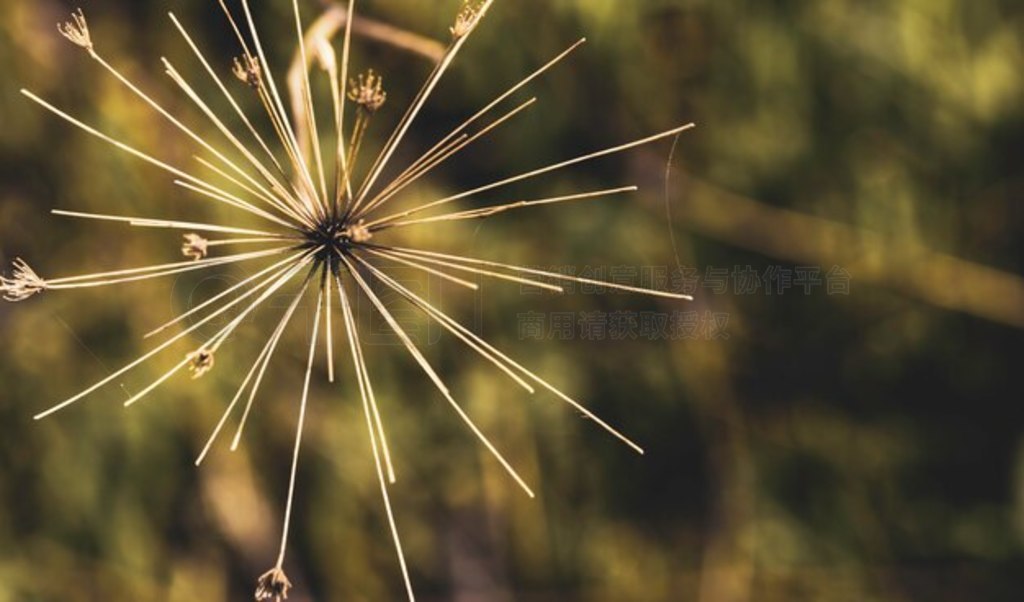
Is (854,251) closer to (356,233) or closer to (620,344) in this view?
(620,344)

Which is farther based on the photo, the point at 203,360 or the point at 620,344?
the point at 620,344

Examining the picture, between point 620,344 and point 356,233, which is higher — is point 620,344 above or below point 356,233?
below

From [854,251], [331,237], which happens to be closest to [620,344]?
[854,251]

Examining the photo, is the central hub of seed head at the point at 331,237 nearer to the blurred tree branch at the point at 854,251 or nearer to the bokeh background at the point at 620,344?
the bokeh background at the point at 620,344

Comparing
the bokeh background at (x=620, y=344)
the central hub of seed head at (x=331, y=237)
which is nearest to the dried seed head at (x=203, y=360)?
the central hub of seed head at (x=331, y=237)

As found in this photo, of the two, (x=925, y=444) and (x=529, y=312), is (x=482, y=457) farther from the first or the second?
(x=925, y=444)

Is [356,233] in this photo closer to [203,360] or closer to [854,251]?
[203,360]

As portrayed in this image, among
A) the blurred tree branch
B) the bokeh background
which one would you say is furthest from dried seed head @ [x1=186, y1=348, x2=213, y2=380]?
the blurred tree branch
